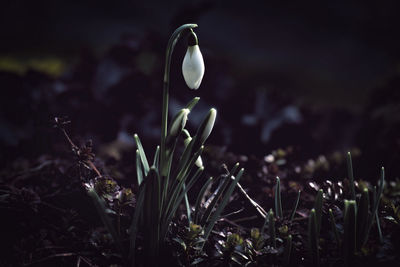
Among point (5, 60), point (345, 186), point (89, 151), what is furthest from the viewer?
point (5, 60)

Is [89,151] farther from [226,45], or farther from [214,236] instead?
[226,45]

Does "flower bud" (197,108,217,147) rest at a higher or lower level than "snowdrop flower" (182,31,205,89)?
lower

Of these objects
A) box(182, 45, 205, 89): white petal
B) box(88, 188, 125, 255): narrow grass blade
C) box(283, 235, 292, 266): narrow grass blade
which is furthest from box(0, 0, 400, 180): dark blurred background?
box(283, 235, 292, 266): narrow grass blade

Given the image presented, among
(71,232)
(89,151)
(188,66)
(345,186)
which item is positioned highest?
(188,66)

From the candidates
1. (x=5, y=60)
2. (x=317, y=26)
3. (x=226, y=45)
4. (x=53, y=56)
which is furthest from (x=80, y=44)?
(x=317, y=26)

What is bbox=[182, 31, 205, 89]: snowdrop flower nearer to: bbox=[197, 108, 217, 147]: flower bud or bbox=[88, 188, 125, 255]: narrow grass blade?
bbox=[197, 108, 217, 147]: flower bud

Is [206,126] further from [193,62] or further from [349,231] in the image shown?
[349,231]
